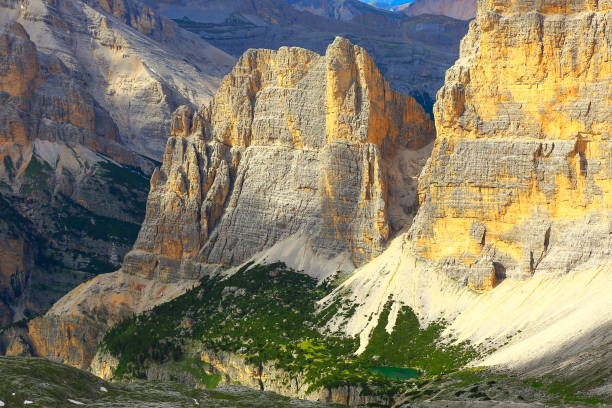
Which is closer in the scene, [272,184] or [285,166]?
[285,166]

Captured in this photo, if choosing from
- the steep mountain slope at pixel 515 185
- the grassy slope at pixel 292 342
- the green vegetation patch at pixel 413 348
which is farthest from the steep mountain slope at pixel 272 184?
the green vegetation patch at pixel 413 348

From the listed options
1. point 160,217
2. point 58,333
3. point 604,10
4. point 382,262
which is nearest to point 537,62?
point 604,10

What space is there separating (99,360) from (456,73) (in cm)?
5777

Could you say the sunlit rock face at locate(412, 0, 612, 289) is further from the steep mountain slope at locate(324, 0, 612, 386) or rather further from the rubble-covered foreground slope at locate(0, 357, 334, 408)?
the rubble-covered foreground slope at locate(0, 357, 334, 408)

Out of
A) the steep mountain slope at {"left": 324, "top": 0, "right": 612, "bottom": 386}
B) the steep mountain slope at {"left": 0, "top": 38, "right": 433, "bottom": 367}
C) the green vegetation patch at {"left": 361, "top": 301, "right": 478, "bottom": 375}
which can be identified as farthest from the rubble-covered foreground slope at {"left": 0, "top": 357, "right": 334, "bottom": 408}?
the steep mountain slope at {"left": 0, "top": 38, "right": 433, "bottom": 367}

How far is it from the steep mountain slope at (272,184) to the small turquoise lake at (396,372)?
28.2 metres

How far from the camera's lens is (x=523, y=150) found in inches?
5290

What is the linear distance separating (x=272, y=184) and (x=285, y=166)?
3033mm

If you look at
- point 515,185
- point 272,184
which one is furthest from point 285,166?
point 515,185

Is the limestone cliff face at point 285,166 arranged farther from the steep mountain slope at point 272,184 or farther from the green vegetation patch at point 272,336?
the green vegetation patch at point 272,336

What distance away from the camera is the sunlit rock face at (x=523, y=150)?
131 metres

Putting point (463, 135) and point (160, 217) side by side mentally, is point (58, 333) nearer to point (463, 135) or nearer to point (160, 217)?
point (160, 217)

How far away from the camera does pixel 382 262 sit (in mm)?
149250

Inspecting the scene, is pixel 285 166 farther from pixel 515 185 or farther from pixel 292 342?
pixel 515 185
